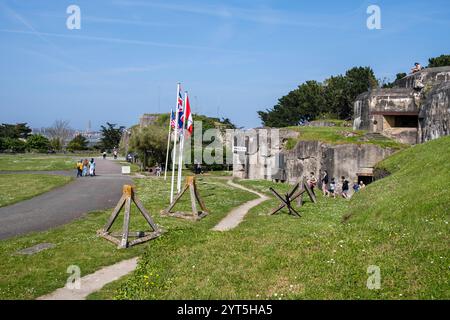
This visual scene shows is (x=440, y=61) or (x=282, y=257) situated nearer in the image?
(x=282, y=257)

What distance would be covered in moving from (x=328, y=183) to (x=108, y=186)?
625 inches

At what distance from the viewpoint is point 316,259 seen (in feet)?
36.2

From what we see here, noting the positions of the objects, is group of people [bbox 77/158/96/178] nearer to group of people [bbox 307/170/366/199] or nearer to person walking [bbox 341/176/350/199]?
group of people [bbox 307/170/366/199]

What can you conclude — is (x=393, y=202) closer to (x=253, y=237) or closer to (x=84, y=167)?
(x=253, y=237)

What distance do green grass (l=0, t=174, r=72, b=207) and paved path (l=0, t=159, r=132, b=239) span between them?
2.24ft

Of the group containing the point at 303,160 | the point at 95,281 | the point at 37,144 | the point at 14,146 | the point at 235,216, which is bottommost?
the point at 95,281

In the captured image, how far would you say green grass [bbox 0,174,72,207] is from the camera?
1082 inches

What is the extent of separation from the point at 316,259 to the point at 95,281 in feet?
17.2

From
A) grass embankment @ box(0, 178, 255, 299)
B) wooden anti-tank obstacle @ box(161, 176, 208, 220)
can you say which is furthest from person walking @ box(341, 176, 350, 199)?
wooden anti-tank obstacle @ box(161, 176, 208, 220)

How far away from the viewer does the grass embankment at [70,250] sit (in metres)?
11.0

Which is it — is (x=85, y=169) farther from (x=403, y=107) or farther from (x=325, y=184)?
(x=403, y=107)

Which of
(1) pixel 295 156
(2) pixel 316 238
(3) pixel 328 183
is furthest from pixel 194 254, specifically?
(1) pixel 295 156

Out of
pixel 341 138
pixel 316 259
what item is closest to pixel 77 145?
pixel 341 138
